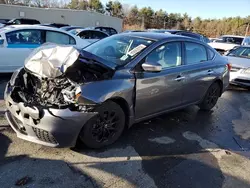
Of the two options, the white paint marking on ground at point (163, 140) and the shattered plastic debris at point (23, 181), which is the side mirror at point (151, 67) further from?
the shattered plastic debris at point (23, 181)

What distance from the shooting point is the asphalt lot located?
9.45ft

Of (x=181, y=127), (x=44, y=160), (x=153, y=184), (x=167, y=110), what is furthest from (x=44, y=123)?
(x=181, y=127)

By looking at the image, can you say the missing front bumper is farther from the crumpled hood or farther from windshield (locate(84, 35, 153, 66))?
windshield (locate(84, 35, 153, 66))

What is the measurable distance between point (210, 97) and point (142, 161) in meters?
2.87

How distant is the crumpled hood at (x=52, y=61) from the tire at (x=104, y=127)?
26.9 inches

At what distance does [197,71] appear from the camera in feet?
15.6

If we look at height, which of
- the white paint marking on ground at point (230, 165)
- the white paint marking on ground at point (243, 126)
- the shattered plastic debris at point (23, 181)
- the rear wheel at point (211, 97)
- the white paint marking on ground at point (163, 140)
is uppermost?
the rear wheel at point (211, 97)

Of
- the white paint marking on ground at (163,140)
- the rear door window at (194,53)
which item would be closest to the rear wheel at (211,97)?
the rear door window at (194,53)

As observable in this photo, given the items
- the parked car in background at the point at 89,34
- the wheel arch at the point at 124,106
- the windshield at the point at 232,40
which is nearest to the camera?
the wheel arch at the point at 124,106

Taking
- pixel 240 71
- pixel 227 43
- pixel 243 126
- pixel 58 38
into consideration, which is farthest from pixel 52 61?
pixel 227 43

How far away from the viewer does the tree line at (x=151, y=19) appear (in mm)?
41500

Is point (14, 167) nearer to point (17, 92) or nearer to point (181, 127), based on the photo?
point (17, 92)

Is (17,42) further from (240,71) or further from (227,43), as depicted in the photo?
(227,43)

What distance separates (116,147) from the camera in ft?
12.0
